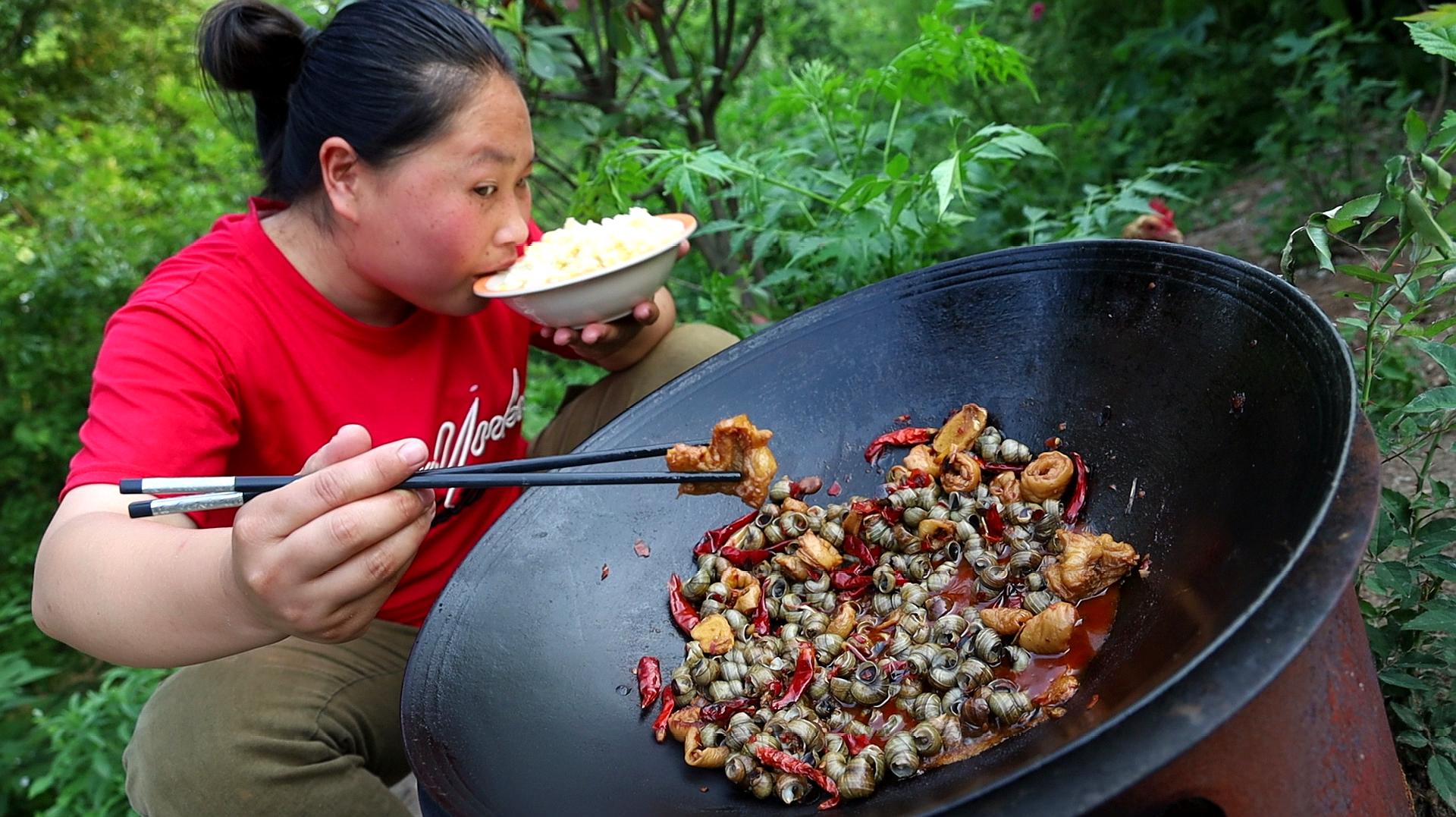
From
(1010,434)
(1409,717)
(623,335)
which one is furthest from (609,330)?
(1409,717)

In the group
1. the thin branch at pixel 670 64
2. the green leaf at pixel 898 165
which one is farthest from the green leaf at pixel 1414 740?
the thin branch at pixel 670 64

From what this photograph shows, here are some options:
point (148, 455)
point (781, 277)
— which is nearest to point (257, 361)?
point (148, 455)

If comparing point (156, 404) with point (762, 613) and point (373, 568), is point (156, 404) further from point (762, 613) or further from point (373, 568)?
point (762, 613)

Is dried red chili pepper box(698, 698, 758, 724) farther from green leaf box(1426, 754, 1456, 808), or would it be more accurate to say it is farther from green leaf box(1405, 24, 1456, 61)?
green leaf box(1405, 24, 1456, 61)

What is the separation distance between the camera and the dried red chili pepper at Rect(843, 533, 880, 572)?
6.19 feet

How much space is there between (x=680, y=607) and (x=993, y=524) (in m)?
0.62

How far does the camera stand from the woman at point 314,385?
1.59 m

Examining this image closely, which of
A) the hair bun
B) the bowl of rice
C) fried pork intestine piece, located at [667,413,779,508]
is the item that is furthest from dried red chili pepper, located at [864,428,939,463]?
the hair bun

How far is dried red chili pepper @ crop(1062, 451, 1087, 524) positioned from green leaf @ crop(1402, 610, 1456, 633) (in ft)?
1.72

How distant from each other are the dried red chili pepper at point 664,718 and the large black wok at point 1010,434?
2 centimetres

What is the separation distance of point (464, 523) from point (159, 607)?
1.10m

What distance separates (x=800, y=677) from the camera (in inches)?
65.0

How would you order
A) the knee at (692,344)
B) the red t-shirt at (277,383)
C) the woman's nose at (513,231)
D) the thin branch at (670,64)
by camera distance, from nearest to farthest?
the red t-shirt at (277,383) → the woman's nose at (513,231) → the knee at (692,344) → the thin branch at (670,64)

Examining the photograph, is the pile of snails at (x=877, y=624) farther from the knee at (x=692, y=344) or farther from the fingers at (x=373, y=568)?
the knee at (x=692, y=344)
